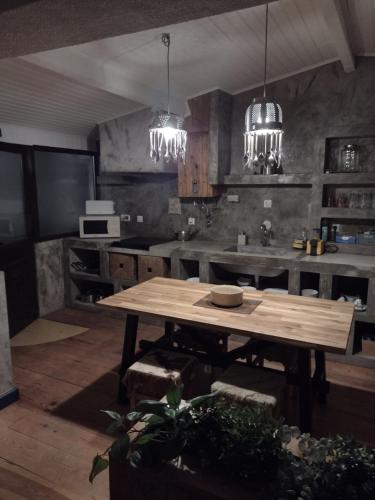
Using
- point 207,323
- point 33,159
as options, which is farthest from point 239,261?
point 33,159

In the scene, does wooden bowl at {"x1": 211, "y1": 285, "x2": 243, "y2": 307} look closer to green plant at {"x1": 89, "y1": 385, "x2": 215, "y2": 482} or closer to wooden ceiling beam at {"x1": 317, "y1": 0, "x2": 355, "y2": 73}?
green plant at {"x1": 89, "y1": 385, "x2": 215, "y2": 482}

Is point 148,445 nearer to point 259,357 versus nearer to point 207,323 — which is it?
point 207,323

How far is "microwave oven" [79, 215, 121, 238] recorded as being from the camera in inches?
188

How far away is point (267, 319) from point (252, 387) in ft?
1.31

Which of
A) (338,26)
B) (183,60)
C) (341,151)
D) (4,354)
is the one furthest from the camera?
(341,151)

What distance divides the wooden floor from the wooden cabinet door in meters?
1.84

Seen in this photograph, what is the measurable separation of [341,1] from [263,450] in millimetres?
2614

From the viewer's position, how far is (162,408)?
1.39m

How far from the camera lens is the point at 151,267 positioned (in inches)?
168

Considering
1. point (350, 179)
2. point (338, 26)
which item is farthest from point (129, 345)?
point (338, 26)

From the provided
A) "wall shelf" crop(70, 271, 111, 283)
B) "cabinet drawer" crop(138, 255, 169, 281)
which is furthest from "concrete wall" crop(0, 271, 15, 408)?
Result: "wall shelf" crop(70, 271, 111, 283)

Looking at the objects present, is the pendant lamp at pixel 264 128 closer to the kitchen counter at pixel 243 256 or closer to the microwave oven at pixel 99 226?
the kitchen counter at pixel 243 256

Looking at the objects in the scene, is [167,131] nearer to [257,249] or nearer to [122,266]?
[257,249]

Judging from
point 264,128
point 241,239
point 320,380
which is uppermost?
point 264,128
